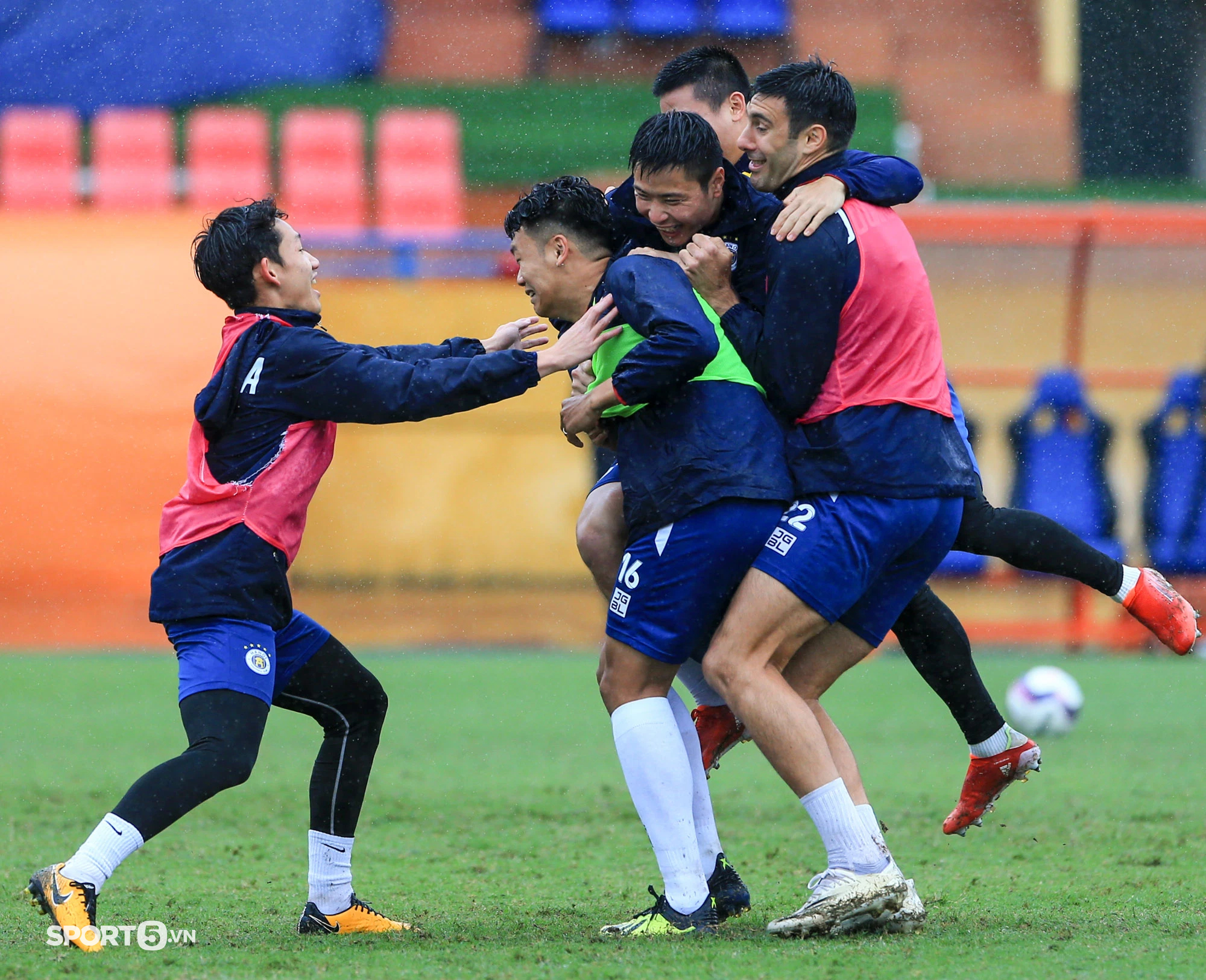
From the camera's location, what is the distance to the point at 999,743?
15.6 ft

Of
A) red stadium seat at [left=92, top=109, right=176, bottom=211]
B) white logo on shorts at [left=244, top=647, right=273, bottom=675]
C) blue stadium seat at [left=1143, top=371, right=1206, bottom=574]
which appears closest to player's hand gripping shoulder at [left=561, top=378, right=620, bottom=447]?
white logo on shorts at [left=244, top=647, right=273, bottom=675]

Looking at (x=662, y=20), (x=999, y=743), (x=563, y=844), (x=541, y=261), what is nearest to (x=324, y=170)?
(x=662, y=20)

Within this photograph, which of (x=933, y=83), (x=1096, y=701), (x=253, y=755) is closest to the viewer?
(x=253, y=755)

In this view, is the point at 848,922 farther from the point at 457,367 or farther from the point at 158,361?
the point at 158,361

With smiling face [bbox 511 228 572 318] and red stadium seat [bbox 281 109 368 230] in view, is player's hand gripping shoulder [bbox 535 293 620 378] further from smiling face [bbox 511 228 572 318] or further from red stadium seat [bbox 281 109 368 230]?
red stadium seat [bbox 281 109 368 230]

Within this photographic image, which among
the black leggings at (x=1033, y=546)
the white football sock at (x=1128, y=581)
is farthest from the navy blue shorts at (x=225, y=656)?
the white football sock at (x=1128, y=581)

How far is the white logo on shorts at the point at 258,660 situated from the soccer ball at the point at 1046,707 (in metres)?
4.94

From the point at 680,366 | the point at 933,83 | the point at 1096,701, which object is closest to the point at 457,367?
the point at 680,366

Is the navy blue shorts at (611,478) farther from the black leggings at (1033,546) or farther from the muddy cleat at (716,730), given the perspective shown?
the black leggings at (1033,546)

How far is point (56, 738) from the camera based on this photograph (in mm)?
7648

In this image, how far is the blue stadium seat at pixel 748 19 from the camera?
2338cm

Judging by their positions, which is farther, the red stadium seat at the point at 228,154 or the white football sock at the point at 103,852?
the red stadium seat at the point at 228,154

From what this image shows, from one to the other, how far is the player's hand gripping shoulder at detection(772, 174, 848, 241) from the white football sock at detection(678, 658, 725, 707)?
144 centimetres

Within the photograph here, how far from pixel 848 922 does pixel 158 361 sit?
8932 millimetres
